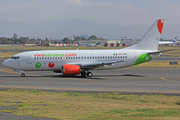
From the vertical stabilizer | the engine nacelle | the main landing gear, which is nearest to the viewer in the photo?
the engine nacelle

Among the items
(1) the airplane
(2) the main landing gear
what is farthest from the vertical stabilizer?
(2) the main landing gear

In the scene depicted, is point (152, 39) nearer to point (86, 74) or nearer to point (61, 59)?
point (86, 74)

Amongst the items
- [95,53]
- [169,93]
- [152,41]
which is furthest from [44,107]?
[152,41]

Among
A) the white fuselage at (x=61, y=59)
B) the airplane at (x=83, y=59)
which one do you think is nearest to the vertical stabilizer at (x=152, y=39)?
the airplane at (x=83, y=59)

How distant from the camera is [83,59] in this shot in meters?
39.0

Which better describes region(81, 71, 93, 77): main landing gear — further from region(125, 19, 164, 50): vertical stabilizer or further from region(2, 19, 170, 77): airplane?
region(125, 19, 164, 50): vertical stabilizer

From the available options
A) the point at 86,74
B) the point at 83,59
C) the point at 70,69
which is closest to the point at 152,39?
the point at 83,59

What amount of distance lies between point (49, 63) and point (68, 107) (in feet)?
71.7

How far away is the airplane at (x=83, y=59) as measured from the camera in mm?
37656

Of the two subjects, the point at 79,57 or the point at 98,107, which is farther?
the point at 79,57

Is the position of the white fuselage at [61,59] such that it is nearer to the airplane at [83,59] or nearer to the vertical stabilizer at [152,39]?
the airplane at [83,59]

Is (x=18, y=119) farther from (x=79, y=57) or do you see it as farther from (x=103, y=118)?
(x=79, y=57)

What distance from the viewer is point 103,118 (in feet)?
44.7

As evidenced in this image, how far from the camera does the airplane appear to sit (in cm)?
3766
